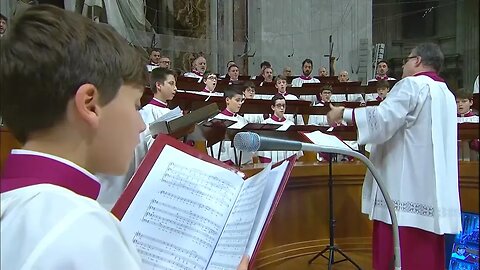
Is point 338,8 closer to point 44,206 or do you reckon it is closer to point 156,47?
point 156,47

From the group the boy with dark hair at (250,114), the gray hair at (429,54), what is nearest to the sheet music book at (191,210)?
the gray hair at (429,54)

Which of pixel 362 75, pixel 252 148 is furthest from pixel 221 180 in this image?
pixel 362 75

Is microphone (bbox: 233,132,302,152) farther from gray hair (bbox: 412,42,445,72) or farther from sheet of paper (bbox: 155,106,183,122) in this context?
gray hair (bbox: 412,42,445,72)

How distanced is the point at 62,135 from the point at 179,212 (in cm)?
33

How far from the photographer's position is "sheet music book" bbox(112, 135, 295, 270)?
102cm

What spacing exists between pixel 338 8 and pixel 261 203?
11.7 m

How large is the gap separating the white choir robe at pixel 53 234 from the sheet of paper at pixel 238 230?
363mm

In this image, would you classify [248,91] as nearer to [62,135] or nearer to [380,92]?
[380,92]

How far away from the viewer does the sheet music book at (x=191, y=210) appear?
1.02 m

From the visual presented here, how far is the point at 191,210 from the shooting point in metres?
1.05

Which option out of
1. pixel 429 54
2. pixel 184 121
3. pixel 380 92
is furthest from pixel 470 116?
pixel 380 92

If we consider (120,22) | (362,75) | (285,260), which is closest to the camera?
(285,260)

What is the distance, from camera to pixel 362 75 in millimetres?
12102

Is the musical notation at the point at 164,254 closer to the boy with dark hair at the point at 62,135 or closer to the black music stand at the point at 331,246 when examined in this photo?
the boy with dark hair at the point at 62,135
